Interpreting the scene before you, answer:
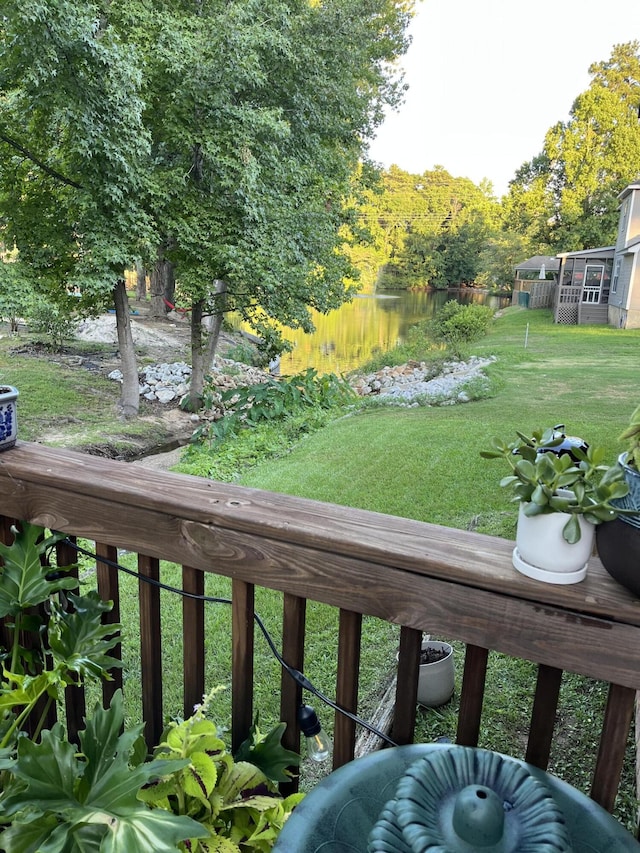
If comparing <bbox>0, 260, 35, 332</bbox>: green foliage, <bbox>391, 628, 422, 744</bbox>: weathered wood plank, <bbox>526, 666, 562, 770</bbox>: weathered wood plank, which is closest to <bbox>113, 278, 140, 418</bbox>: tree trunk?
<bbox>0, 260, 35, 332</bbox>: green foliage

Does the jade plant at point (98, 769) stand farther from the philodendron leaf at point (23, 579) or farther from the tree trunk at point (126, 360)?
the tree trunk at point (126, 360)

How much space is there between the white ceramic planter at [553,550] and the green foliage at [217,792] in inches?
19.3

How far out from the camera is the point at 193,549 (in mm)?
947

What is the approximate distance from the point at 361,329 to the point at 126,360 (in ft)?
48.9

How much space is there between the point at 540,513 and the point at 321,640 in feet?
7.52

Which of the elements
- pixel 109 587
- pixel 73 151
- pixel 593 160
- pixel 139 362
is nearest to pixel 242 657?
pixel 109 587

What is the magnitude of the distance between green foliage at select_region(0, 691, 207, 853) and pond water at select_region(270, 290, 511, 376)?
10.0 metres

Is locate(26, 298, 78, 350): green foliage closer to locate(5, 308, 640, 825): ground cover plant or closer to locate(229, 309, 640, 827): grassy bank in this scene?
locate(5, 308, 640, 825): ground cover plant

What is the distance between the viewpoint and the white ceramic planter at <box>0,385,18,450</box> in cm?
114

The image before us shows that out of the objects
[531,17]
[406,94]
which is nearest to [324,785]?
[406,94]

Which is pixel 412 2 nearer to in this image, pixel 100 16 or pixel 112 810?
pixel 100 16

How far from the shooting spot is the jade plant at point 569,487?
0.66 meters

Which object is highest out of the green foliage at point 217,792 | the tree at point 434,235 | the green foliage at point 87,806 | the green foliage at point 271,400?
the tree at point 434,235

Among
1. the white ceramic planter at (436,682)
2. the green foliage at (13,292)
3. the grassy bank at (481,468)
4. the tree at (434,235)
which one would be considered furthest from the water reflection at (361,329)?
the white ceramic planter at (436,682)
